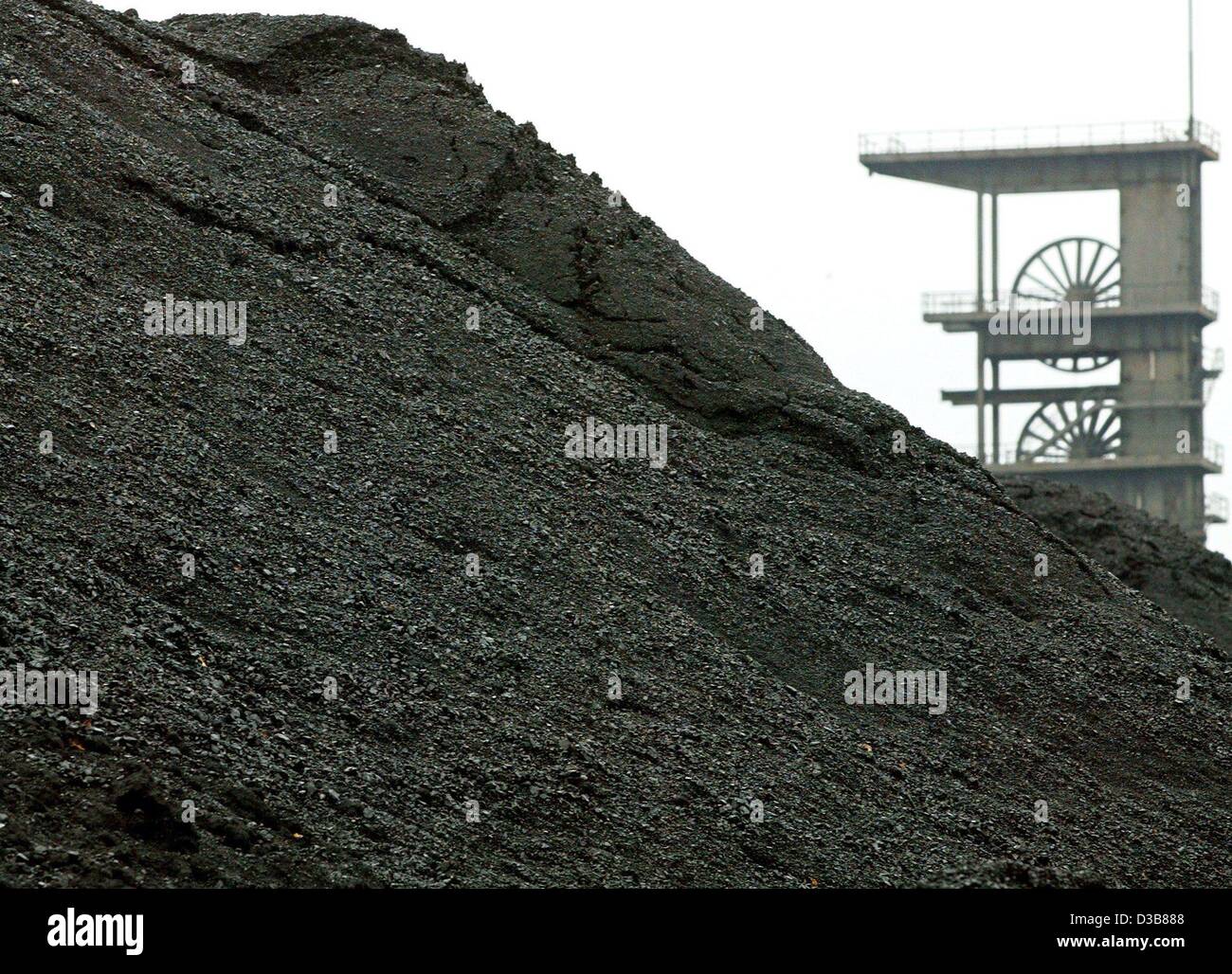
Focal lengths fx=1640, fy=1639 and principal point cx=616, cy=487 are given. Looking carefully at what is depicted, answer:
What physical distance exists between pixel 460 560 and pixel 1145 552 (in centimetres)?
2161

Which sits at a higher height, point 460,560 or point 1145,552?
point 1145,552

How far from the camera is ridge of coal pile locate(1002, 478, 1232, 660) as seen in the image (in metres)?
31.5

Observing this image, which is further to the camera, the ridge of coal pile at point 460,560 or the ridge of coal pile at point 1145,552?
the ridge of coal pile at point 1145,552

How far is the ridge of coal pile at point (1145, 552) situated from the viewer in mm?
31484

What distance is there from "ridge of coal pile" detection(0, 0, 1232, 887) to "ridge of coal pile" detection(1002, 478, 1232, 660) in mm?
12044

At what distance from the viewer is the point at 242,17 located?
24.6m

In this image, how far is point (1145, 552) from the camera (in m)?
33.2

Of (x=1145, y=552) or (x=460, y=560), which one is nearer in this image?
(x=460, y=560)

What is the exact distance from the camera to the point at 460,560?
15.4 meters

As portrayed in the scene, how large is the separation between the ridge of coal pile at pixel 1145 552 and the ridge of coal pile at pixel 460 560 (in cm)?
1204

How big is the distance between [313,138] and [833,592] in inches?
385

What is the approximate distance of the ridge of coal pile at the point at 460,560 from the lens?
12078mm

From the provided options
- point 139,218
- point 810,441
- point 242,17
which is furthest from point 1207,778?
point 242,17
